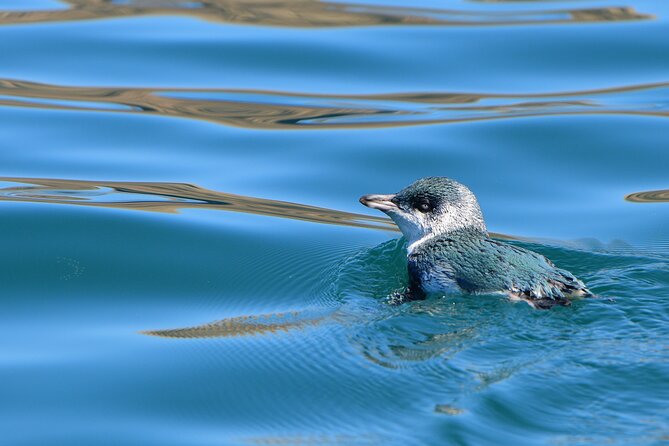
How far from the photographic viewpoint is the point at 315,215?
9.55 m

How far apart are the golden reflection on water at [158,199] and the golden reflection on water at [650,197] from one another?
86.5 inches

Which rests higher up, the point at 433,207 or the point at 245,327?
the point at 433,207

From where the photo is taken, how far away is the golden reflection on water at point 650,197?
9.82 metres

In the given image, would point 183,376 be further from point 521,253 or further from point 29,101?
point 29,101

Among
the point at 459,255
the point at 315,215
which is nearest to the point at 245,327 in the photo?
the point at 459,255

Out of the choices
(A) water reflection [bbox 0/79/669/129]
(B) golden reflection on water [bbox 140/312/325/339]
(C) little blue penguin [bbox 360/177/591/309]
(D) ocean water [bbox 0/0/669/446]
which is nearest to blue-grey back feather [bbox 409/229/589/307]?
(C) little blue penguin [bbox 360/177/591/309]

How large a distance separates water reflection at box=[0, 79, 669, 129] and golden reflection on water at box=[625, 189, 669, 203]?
1935mm

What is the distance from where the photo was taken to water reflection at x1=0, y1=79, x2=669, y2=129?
38.6ft

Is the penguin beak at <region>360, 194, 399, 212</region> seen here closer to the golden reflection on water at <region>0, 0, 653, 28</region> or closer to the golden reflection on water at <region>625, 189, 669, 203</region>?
the golden reflection on water at <region>625, 189, 669, 203</region>

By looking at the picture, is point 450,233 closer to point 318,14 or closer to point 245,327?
point 245,327

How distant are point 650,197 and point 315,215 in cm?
305

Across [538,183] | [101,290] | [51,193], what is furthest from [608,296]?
[51,193]

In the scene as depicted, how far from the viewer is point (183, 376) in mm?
6523

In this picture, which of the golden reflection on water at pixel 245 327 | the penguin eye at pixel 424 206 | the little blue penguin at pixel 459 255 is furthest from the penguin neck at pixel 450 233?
the golden reflection on water at pixel 245 327
